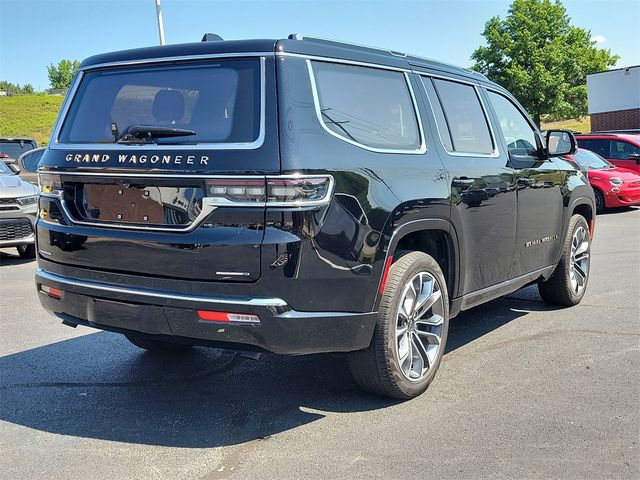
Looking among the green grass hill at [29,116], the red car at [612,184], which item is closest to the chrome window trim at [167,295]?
the red car at [612,184]

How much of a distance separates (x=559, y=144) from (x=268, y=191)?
3.35m

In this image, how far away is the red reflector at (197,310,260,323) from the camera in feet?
10.1

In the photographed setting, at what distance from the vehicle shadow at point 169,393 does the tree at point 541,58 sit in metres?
42.5

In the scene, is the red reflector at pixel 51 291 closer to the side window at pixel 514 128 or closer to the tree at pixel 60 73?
the side window at pixel 514 128

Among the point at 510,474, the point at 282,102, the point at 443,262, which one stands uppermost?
the point at 282,102

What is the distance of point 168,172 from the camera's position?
3.19m

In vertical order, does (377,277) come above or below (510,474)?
above

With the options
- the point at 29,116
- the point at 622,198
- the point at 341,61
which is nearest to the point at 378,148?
the point at 341,61

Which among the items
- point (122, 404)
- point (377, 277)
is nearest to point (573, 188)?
point (377, 277)

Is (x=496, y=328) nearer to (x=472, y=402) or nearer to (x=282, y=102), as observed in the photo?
(x=472, y=402)

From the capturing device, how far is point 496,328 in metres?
5.45

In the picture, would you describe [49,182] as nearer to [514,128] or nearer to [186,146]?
[186,146]

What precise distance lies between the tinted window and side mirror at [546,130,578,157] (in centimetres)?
153

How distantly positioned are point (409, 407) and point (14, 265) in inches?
292
